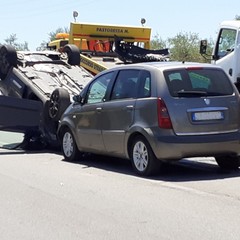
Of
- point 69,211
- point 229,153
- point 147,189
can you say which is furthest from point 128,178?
point 69,211

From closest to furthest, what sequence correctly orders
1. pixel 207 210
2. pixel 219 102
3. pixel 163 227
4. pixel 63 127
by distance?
1. pixel 163 227
2. pixel 207 210
3. pixel 219 102
4. pixel 63 127

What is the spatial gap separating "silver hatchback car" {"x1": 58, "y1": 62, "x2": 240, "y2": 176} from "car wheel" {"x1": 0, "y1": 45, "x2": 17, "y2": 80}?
540 centimetres

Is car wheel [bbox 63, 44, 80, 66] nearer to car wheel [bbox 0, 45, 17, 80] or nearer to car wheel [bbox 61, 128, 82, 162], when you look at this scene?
car wheel [bbox 0, 45, 17, 80]

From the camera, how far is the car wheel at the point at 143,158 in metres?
8.97

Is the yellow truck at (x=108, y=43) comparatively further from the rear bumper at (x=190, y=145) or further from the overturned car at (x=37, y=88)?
the rear bumper at (x=190, y=145)

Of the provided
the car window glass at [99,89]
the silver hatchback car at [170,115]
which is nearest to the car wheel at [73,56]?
the car window glass at [99,89]

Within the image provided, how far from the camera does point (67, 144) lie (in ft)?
37.6

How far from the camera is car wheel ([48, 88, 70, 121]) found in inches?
495

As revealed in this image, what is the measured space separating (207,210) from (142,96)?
9.14 ft

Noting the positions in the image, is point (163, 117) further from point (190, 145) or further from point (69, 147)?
point (69, 147)

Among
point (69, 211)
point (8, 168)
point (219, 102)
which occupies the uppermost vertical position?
point (219, 102)

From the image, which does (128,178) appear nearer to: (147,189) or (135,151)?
(135,151)

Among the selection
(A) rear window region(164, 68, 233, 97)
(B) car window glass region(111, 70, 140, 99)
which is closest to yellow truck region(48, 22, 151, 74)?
(B) car window glass region(111, 70, 140, 99)

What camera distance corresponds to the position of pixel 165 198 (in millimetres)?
7613
